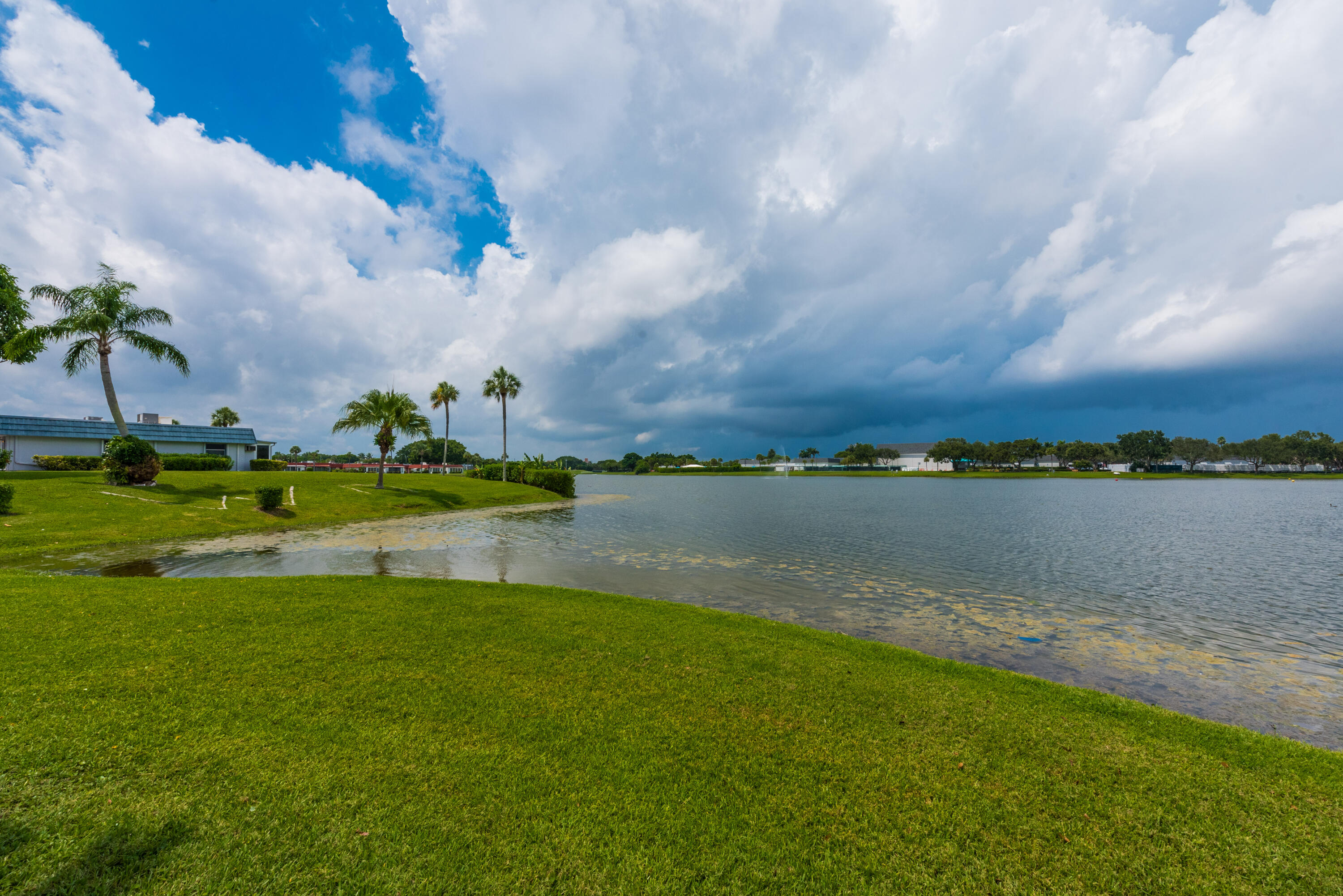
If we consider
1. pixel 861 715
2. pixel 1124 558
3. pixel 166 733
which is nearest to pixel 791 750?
pixel 861 715

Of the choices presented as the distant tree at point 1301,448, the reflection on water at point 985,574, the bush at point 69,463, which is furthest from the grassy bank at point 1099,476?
the bush at point 69,463

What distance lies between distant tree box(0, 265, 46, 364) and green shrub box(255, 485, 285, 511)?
17541 millimetres

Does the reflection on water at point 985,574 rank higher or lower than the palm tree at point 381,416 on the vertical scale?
lower

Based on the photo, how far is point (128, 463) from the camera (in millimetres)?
28391

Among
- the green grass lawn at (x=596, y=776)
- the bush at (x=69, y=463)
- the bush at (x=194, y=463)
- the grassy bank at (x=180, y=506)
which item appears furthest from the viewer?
the bush at (x=194, y=463)

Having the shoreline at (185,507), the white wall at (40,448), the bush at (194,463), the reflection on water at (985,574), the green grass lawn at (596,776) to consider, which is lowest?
the reflection on water at (985,574)

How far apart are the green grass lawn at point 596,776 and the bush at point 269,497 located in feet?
71.8

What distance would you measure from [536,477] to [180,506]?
34.7 meters

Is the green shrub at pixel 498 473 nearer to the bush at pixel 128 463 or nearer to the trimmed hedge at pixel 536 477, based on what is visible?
the trimmed hedge at pixel 536 477

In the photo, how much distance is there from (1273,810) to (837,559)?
1564 centimetres

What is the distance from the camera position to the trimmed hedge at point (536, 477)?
5644 cm

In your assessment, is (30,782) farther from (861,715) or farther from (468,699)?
(861,715)

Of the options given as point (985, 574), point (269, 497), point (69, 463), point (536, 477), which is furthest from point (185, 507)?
point (985, 574)

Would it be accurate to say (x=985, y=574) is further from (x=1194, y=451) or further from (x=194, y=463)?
(x=1194, y=451)
